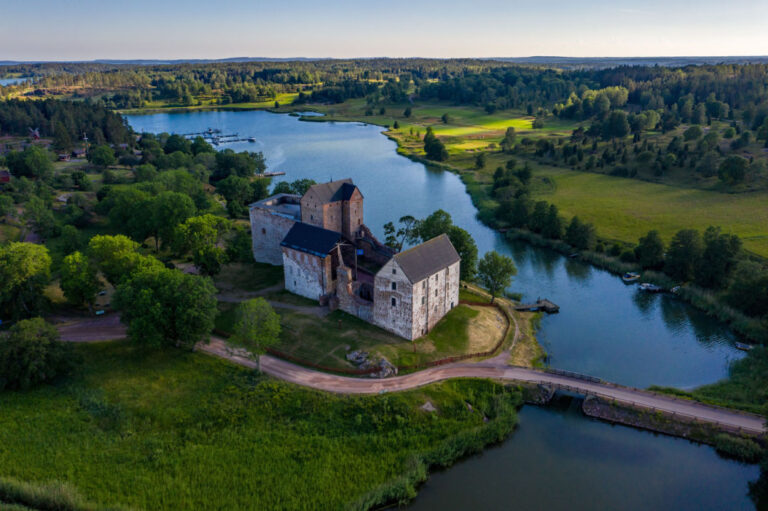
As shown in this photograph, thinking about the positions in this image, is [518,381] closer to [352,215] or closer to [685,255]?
[352,215]

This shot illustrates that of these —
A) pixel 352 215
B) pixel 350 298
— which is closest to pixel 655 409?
pixel 350 298

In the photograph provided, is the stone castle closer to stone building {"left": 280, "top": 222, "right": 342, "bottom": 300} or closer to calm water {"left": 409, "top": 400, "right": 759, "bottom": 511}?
stone building {"left": 280, "top": 222, "right": 342, "bottom": 300}

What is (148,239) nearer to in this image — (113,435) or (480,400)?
(113,435)

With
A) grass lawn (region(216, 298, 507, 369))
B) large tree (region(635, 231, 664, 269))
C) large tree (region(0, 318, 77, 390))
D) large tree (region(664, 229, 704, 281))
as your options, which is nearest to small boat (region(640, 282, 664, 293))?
large tree (region(664, 229, 704, 281))

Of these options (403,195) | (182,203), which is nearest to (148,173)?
(182,203)

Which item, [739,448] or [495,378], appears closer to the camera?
[739,448]
